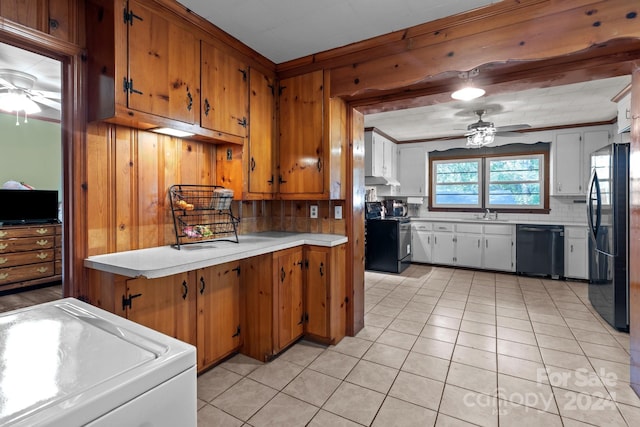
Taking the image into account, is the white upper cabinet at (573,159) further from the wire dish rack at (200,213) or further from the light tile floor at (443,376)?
the wire dish rack at (200,213)

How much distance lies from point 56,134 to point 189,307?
4.41 m

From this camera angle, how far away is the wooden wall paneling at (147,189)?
1998 millimetres

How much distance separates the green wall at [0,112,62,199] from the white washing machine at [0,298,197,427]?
463 cm

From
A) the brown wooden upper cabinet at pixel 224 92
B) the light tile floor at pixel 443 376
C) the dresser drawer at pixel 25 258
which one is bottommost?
→ the light tile floor at pixel 443 376

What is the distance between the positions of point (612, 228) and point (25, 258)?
263 inches

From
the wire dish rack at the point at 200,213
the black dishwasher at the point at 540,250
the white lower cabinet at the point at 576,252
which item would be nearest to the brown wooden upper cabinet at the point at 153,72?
the wire dish rack at the point at 200,213

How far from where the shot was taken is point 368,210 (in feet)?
18.8

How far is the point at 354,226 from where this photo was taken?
285cm

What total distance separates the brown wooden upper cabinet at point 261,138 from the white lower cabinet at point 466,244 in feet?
12.4

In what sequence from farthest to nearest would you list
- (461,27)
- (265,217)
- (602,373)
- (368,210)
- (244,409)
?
(368,210) → (265,217) → (602,373) → (461,27) → (244,409)

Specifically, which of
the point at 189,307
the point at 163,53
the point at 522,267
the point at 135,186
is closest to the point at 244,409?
the point at 189,307

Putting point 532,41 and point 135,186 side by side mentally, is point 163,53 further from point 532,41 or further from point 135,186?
point 532,41

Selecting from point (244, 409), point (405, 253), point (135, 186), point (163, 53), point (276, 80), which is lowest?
point (244, 409)

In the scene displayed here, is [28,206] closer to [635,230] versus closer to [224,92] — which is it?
[224,92]
